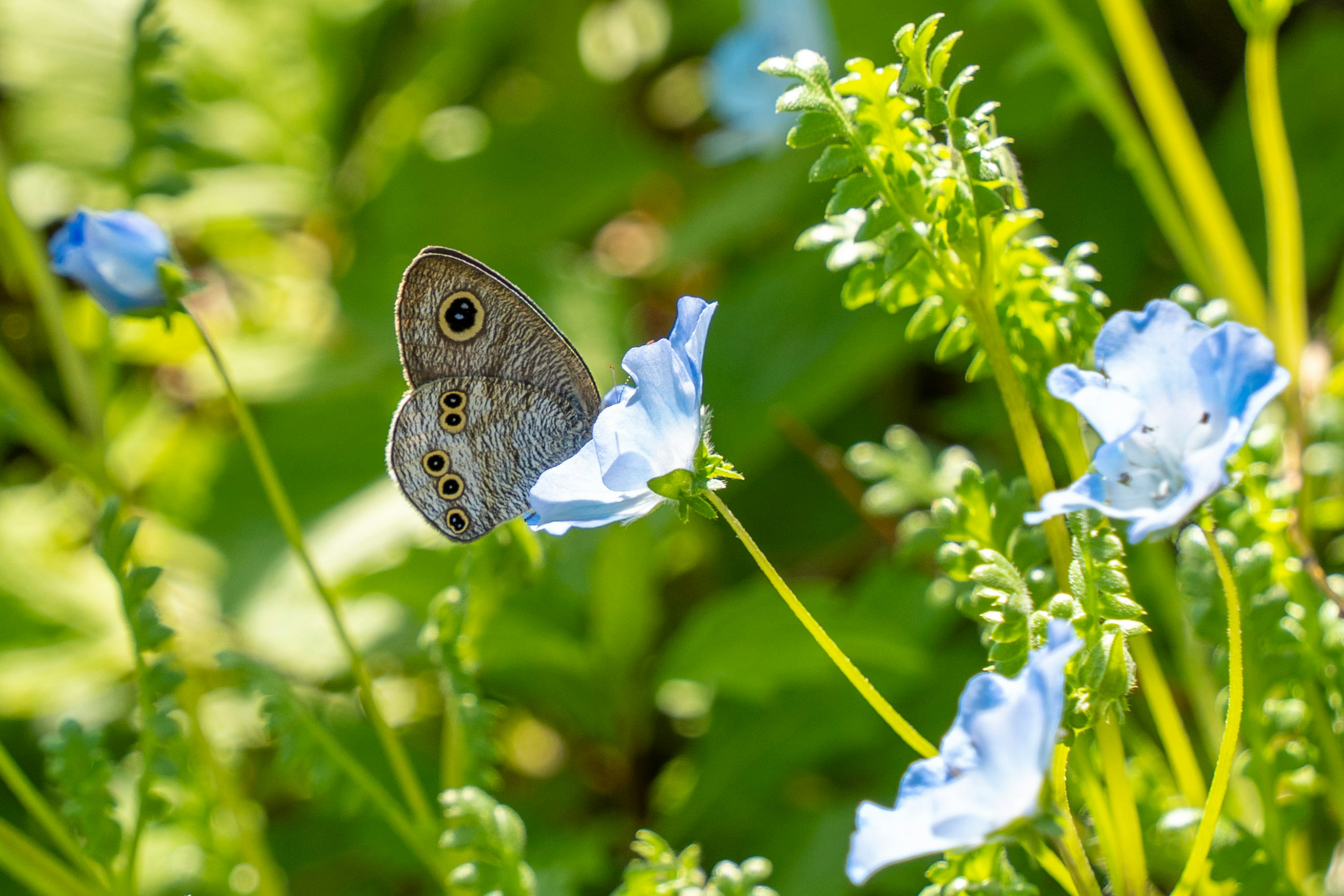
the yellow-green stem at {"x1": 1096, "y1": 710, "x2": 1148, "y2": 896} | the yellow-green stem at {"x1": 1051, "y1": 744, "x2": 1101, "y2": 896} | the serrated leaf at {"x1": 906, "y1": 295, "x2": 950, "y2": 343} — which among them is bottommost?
the yellow-green stem at {"x1": 1096, "y1": 710, "x2": 1148, "y2": 896}

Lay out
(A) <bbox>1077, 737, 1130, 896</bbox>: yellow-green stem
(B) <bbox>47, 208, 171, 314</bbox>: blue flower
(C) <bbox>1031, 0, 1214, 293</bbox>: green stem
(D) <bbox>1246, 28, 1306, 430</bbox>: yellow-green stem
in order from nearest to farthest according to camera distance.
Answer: (A) <bbox>1077, 737, 1130, 896</bbox>: yellow-green stem
(B) <bbox>47, 208, 171, 314</bbox>: blue flower
(D) <bbox>1246, 28, 1306, 430</bbox>: yellow-green stem
(C) <bbox>1031, 0, 1214, 293</bbox>: green stem

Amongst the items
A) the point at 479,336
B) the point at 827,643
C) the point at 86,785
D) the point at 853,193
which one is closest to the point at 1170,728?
the point at 827,643

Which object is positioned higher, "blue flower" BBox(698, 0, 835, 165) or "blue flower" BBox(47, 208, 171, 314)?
"blue flower" BBox(47, 208, 171, 314)

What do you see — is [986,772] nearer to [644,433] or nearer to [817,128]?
[644,433]

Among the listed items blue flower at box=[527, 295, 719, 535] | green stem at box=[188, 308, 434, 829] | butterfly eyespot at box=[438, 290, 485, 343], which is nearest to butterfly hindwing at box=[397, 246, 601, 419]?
butterfly eyespot at box=[438, 290, 485, 343]

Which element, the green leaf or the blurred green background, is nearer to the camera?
the green leaf

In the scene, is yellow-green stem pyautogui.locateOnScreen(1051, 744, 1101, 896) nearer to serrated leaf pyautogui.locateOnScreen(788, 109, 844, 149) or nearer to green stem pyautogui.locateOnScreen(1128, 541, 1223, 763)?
serrated leaf pyautogui.locateOnScreen(788, 109, 844, 149)
